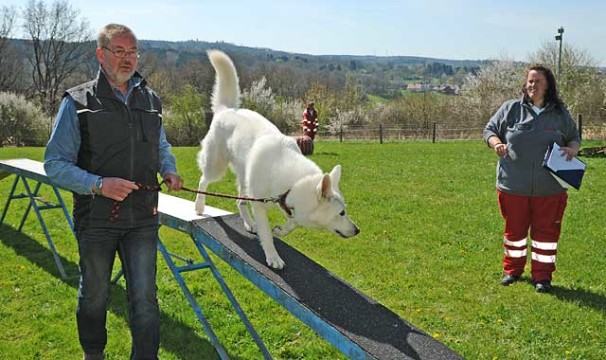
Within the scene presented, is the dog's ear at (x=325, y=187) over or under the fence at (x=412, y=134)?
over

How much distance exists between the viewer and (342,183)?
12891 mm

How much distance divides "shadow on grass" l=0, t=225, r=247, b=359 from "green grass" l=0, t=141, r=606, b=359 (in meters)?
0.02

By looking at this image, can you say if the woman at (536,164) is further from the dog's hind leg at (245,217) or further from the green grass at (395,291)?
the dog's hind leg at (245,217)

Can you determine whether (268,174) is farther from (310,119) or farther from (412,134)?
(412,134)

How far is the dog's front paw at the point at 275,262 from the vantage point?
4.17 meters

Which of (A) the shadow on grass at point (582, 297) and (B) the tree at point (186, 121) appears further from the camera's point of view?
(B) the tree at point (186, 121)

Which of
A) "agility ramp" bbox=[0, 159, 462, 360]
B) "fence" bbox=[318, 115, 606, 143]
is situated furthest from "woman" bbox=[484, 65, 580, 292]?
"fence" bbox=[318, 115, 606, 143]

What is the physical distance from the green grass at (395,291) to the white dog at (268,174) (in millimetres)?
1101

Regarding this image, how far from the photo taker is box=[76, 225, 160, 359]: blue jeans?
3143 millimetres

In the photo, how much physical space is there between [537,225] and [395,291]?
1782 millimetres

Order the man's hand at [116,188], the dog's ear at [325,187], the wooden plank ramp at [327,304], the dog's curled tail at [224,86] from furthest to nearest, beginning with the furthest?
the dog's curled tail at [224,86] → the dog's ear at [325,187] → the wooden plank ramp at [327,304] → the man's hand at [116,188]

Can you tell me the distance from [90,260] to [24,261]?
4.48 m

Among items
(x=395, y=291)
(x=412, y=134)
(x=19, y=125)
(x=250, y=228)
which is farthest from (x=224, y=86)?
(x=19, y=125)

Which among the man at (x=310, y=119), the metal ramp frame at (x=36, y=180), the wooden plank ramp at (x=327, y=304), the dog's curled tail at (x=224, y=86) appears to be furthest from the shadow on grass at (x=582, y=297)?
the man at (x=310, y=119)
